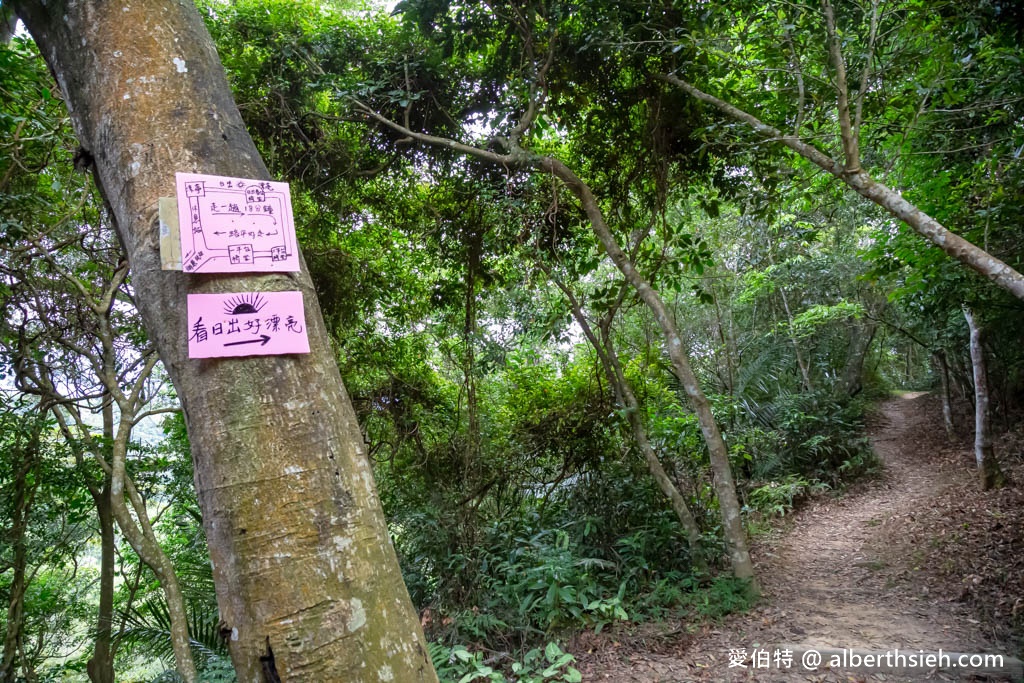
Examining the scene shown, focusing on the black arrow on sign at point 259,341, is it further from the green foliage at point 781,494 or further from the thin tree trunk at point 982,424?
the thin tree trunk at point 982,424

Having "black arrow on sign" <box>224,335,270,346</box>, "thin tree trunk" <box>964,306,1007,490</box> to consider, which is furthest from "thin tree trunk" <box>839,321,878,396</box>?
"black arrow on sign" <box>224,335,270,346</box>

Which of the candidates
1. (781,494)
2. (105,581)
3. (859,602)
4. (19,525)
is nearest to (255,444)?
(859,602)

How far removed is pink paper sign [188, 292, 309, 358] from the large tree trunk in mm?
22

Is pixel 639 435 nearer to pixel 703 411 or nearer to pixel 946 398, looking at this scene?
pixel 703 411

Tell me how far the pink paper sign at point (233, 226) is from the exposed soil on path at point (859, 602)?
3376 mm

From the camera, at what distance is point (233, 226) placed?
1.15 m

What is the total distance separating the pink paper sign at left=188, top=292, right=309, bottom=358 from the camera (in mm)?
1054

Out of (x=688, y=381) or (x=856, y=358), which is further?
(x=856, y=358)

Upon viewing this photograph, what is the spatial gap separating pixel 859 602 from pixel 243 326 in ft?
17.1

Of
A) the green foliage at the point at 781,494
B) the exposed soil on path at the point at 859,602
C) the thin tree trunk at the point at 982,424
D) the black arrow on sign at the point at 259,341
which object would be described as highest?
the black arrow on sign at the point at 259,341

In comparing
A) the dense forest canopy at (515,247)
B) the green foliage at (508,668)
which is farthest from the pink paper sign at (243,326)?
the green foliage at (508,668)

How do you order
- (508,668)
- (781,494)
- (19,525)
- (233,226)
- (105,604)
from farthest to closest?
(781,494), (105,604), (19,525), (508,668), (233,226)

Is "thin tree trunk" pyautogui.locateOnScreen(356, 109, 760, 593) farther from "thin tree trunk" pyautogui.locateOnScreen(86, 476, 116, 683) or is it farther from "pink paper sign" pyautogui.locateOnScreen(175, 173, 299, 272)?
"thin tree trunk" pyautogui.locateOnScreen(86, 476, 116, 683)

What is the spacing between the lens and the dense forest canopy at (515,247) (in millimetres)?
4137
